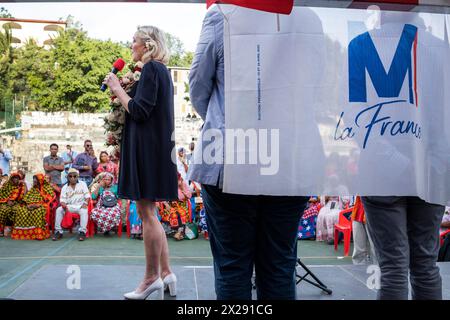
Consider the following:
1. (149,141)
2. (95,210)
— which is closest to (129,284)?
(149,141)

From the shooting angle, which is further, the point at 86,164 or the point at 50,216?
the point at 86,164

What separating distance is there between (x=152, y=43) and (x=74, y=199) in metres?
4.73

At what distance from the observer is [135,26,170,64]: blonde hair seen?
2.42 meters

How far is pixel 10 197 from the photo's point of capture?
662 centimetres

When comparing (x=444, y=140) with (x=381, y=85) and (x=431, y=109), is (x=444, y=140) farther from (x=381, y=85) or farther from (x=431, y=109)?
(x=381, y=85)

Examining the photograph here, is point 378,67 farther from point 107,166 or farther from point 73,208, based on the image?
point 107,166

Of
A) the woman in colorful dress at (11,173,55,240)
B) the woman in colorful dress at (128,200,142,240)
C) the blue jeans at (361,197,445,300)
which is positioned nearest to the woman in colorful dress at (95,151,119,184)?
the woman in colorful dress at (128,200,142,240)

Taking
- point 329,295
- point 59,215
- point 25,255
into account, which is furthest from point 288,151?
point 59,215

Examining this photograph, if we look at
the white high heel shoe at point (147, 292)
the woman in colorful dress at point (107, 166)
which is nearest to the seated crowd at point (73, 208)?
the woman in colorful dress at point (107, 166)

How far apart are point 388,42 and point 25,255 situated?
182 inches

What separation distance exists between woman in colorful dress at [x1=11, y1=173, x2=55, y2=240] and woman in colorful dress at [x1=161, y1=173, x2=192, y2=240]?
167 cm

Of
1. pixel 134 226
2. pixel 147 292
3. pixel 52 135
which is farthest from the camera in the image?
pixel 52 135
